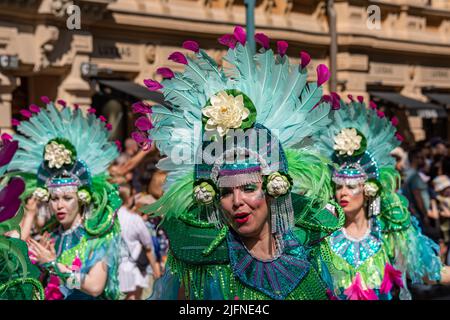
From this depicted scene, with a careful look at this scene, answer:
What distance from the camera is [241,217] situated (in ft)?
20.3

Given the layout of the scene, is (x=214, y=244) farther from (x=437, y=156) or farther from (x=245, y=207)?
(x=437, y=156)

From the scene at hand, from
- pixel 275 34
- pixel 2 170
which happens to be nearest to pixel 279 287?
pixel 2 170

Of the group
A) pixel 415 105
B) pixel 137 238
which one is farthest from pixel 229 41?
pixel 415 105

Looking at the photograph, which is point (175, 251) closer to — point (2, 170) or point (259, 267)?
point (259, 267)

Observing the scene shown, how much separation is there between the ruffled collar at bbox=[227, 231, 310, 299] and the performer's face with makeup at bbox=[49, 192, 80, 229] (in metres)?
2.65

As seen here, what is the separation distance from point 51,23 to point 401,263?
28.1 feet

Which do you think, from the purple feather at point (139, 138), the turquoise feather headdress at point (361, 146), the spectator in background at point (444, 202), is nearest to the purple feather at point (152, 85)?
the purple feather at point (139, 138)

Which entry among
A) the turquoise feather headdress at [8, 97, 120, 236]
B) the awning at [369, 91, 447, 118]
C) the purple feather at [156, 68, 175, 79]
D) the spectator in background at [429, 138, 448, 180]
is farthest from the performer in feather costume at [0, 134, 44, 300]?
the awning at [369, 91, 447, 118]

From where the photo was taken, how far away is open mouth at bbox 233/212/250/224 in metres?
6.19

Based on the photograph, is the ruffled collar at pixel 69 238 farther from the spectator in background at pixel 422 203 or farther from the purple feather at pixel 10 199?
the spectator in background at pixel 422 203

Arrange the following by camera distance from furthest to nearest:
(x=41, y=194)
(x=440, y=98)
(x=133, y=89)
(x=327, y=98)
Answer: (x=440, y=98) < (x=133, y=89) < (x=41, y=194) < (x=327, y=98)

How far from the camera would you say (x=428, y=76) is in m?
27.2

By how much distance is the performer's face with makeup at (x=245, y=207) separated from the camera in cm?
619

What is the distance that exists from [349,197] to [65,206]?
1.88 m
